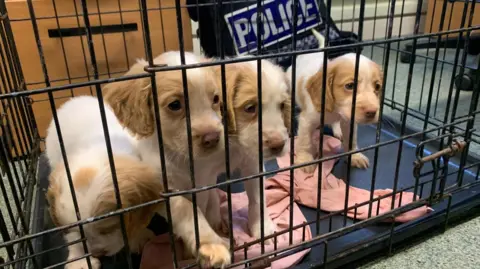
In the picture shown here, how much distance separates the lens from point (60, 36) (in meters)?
1.84

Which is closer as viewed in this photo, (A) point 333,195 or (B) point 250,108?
(B) point 250,108

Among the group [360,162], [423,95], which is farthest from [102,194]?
[423,95]

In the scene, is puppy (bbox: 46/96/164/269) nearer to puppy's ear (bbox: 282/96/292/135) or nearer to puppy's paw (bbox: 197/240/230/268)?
puppy's paw (bbox: 197/240/230/268)

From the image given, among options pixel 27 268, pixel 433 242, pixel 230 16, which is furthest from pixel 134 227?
pixel 230 16

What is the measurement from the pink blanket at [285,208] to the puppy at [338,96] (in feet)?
0.45

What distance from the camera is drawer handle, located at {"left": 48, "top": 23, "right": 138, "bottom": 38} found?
185cm

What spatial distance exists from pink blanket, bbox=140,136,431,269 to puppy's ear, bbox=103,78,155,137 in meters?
0.39

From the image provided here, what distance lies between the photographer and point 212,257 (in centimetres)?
92

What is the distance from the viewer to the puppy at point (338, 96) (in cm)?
144

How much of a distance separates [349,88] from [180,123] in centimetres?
78

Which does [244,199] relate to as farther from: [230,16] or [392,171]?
[230,16]

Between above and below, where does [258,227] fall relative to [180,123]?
below

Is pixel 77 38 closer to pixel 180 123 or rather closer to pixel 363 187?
pixel 180 123

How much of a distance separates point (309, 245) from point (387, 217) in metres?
0.28
